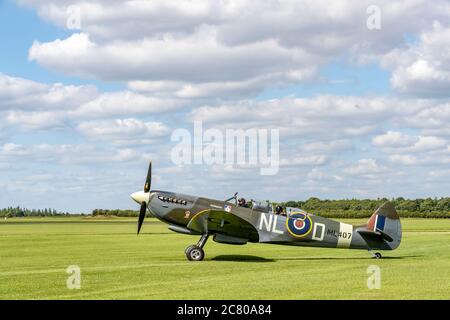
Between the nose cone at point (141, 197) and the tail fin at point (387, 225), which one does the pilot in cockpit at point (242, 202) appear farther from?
the tail fin at point (387, 225)

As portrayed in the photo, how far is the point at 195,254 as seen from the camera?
2047 cm

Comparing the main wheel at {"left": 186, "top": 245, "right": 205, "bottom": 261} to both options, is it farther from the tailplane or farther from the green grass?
the tailplane

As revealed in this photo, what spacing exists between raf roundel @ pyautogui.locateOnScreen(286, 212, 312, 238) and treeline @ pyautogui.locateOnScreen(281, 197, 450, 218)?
2070 inches

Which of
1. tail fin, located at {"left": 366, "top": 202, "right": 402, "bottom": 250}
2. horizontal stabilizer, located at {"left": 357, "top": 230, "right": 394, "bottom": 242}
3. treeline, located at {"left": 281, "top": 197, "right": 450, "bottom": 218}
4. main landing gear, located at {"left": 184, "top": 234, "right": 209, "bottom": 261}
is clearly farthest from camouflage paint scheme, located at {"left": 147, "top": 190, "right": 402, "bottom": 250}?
treeline, located at {"left": 281, "top": 197, "right": 450, "bottom": 218}

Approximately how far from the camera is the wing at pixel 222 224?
1993 centimetres

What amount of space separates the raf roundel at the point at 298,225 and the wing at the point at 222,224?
1.33 meters

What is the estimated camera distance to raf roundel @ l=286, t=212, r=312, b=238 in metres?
21.1

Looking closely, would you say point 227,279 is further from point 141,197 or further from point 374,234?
point 374,234

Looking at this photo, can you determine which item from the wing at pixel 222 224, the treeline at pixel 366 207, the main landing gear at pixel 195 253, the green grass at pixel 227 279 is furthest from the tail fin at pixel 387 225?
the treeline at pixel 366 207

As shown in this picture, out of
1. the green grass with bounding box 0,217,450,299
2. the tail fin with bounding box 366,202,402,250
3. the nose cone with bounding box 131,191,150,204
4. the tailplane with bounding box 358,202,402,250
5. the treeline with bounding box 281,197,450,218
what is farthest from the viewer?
the treeline with bounding box 281,197,450,218

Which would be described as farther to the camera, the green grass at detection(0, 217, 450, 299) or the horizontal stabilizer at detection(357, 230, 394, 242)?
the horizontal stabilizer at detection(357, 230, 394, 242)

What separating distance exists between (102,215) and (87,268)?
106326mm
